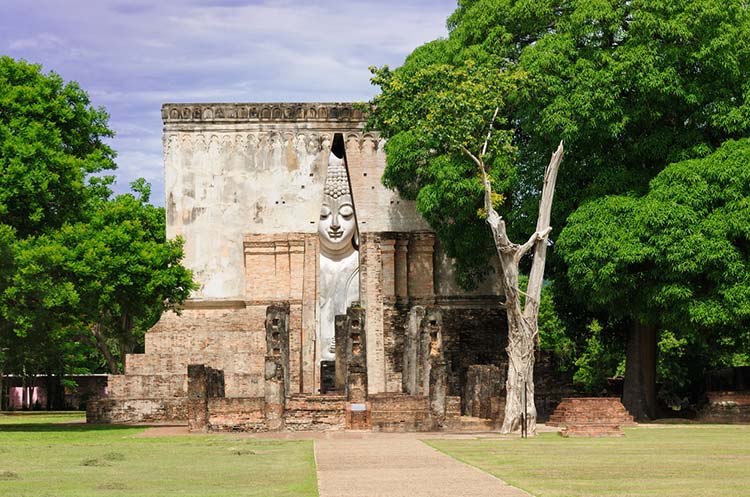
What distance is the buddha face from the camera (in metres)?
35.1

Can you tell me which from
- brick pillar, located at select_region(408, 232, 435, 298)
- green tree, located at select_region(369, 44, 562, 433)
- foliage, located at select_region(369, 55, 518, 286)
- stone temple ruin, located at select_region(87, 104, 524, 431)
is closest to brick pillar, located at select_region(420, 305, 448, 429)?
green tree, located at select_region(369, 44, 562, 433)

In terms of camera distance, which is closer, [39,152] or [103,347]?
[39,152]

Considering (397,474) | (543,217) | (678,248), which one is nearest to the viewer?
(397,474)

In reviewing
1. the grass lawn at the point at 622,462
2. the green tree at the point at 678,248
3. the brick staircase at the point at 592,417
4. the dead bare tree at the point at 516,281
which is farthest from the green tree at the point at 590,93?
the grass lawn at the point at 622,462

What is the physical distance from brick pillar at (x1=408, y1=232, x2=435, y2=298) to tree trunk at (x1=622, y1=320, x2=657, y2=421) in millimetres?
6314

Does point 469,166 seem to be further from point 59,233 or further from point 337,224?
point 337,224

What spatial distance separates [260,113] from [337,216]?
4799mm

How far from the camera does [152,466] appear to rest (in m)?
14.2

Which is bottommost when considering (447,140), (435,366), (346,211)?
(435,366)

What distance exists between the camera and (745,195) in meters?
23.3

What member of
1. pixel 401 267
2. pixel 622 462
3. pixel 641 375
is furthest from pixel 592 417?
pixel 401 267

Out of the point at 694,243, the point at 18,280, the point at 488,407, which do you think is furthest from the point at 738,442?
the point at 18,280

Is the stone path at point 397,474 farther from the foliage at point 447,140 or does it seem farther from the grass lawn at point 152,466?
the foliage at point 447,140

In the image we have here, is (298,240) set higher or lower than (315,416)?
higher
